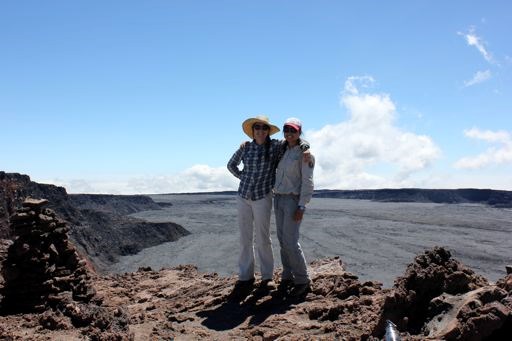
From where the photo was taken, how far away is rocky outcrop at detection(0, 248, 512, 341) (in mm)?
3568

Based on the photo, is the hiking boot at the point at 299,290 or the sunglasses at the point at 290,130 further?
the hiking boot at the point at 299,290

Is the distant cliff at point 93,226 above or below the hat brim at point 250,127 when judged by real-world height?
below

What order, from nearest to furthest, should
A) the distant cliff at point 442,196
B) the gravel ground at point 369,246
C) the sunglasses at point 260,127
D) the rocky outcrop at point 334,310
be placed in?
the rocky outcrop at point 334,310
the sunglasses at point 260,127
the gravel ground at point 369,246
the distant cliff at point 442,196

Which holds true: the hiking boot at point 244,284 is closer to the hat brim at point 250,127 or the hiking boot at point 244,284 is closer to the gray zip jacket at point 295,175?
the gray zip jacket at point 295,175

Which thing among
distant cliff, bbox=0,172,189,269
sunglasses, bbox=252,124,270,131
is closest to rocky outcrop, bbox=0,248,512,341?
sunglasses, bbox=252,124,270,131

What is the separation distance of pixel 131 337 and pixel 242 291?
165 centimetres

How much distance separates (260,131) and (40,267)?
10.9 feet

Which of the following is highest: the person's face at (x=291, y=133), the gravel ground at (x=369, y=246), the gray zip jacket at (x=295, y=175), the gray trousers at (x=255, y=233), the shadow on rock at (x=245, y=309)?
the person's face at (x=291, y=133)

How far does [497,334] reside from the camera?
3.35 m

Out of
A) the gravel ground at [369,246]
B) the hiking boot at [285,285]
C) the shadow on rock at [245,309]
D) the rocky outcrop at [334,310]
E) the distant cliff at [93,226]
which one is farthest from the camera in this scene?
the gravel ground at [369,246]

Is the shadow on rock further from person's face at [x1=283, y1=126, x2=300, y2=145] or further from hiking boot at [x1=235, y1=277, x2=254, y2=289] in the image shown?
person's face at [x1=283, y1=126, x2=300, y2=145]

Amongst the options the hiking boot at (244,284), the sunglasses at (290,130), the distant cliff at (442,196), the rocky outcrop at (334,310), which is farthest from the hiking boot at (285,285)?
the distant cliff at (442,196)

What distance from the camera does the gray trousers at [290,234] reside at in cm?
566

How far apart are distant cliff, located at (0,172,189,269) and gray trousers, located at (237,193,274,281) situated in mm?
12367
